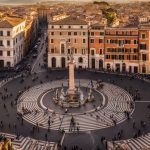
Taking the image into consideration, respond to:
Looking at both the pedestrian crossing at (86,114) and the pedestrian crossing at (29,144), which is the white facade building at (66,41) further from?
the pedestrian crossing at (29,144)

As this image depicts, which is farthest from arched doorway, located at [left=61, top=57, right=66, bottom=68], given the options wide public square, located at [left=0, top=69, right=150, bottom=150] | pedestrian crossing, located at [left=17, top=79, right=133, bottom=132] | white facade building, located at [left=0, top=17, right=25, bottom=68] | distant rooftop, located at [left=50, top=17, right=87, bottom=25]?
pedestrian crossing, located at [left=17, top=79, right=133, bottom=132]

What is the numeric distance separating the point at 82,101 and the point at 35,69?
2318 cm

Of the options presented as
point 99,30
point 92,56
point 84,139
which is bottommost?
point 84,139

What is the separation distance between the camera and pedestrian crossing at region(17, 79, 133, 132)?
49.2 metres

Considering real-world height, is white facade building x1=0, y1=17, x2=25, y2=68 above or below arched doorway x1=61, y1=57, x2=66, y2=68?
above

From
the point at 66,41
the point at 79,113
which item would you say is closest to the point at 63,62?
the point at 66,41

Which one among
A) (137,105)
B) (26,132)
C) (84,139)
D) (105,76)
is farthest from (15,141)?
(105,76)

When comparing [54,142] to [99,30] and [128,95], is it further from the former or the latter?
[99,30]

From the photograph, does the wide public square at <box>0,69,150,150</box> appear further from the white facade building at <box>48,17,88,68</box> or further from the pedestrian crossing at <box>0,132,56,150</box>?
the white facade building at <box>48,17,88,68</box>

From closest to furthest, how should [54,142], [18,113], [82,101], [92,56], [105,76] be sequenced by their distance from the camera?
[54,142] < [18,113] < [82,101] < [105,76] < [92,56]

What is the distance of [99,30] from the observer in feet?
247

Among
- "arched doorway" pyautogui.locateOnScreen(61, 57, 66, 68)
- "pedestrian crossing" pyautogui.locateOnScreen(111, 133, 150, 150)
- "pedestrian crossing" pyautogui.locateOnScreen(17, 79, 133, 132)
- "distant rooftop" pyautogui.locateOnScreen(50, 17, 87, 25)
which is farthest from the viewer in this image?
"arched doorway" pyautogui.locateOnScreen(61, 57, 66, 68)

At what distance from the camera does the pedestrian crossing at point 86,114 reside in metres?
49.2

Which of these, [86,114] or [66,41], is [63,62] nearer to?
[66,41]
